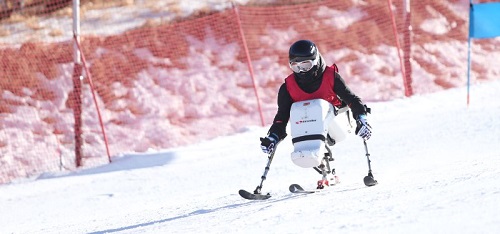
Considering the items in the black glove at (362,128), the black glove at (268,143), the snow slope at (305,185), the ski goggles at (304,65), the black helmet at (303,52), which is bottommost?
the snow slope at (305,185)

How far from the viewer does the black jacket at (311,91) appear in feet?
29.0

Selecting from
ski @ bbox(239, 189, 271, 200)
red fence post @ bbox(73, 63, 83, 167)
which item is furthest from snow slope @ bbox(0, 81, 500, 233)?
red fence post @ bbox(73, 63, 83, 167)

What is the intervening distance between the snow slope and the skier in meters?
0.53

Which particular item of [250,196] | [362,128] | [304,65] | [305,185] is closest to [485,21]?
[305,185]

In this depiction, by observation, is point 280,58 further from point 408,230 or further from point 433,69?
point 408,230

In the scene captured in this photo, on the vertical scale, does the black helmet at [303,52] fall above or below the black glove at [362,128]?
above

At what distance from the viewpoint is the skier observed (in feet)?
28.9

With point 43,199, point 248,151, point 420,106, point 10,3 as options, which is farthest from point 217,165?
point 10,3

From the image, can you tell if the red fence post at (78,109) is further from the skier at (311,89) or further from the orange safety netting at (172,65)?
the skier at (311,89)

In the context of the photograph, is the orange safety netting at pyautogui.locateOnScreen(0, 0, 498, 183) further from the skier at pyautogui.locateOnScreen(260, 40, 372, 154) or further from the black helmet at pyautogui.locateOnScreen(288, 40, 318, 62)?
the black helmet at pyautogui.locateOnScreen(288, 40, 318, 62)

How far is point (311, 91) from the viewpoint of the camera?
890 cm

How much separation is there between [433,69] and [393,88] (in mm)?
1359

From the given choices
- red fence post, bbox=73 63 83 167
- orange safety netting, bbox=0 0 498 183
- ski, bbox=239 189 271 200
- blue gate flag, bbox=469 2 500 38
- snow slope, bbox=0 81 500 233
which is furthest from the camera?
orange safety netting, bbox=0 0 498 183

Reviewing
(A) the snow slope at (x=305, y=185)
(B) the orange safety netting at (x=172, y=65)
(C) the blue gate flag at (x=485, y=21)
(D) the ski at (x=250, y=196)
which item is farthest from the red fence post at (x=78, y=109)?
(D) the ski at (x=250, y=196)
